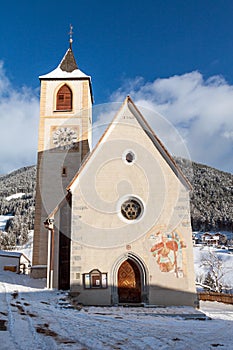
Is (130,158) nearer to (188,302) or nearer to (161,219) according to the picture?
(161,219)

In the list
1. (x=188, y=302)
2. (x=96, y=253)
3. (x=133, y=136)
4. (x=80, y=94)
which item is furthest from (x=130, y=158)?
(x=80, y=94)

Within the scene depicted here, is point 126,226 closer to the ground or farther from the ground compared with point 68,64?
closer to the ground

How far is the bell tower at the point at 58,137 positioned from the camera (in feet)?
79.8

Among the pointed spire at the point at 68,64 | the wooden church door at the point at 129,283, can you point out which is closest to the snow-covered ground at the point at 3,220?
the pointed spire at the point at 68,64

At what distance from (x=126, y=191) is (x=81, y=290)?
4.92 meters

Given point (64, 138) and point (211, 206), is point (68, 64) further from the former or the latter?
point (211, 206)

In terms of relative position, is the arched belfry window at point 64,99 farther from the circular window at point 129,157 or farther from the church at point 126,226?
the circular window at point 129,157

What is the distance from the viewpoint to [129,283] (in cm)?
1559

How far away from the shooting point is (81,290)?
1502 centimetres

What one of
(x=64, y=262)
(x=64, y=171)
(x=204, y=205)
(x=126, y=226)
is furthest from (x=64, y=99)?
(x=204, y=205)

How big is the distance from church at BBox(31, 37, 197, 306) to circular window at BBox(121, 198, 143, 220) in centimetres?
5

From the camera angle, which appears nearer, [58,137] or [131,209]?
[131,209]

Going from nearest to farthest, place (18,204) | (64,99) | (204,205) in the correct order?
1. (64,99)
2. (204,205)
3. (18,204)

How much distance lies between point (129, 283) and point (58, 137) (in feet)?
44.6
